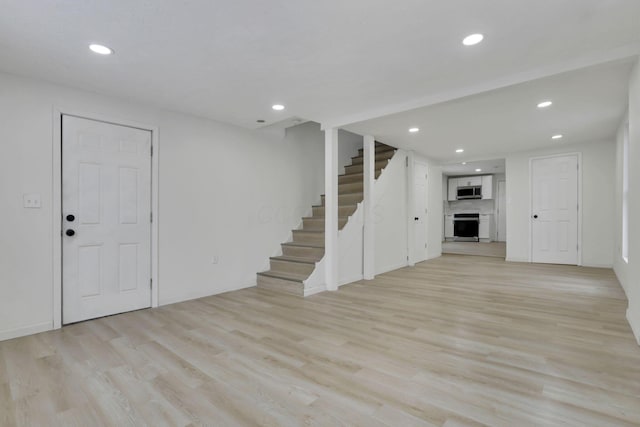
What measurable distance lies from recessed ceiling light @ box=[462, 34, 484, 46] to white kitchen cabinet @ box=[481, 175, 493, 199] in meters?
9.67

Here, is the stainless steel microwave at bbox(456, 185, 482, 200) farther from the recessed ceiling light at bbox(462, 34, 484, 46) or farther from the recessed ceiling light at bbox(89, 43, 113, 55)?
the recessed ceiling light at bbox(89, 43, 113, 55)

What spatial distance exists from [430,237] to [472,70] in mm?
5183

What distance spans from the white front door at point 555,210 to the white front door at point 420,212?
2103 mm

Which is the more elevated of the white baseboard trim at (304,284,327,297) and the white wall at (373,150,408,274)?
the white wall at (373,150,408,274)

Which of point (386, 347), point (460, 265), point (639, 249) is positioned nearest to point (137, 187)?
point (386, 347)

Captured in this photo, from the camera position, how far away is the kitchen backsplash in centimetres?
1123

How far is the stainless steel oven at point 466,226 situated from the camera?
11.2 metres

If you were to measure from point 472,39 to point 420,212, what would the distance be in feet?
16.1

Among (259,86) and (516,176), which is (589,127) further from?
(259,86)

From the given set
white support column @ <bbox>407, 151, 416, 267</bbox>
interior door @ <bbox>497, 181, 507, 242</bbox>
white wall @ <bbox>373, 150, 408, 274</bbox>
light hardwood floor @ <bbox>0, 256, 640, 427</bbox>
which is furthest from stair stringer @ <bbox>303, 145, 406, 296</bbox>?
interior door @ <bbox>497, 181, 507, 242</bbox>

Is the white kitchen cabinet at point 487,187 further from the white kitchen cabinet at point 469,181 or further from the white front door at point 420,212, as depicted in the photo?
the white front door at point 420,212

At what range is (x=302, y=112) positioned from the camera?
155 inches

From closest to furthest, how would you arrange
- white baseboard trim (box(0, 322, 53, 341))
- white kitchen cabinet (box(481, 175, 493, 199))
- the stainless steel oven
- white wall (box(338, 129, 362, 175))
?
white baseboard trim (box(0, 322, 53, 341)) → white wall (box(338, 129, 362, 175)) → white kitchen cabinet (box(481, 175, 493, 199)) → the stainless steel oven

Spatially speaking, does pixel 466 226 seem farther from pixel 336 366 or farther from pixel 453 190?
pixel 336 366
